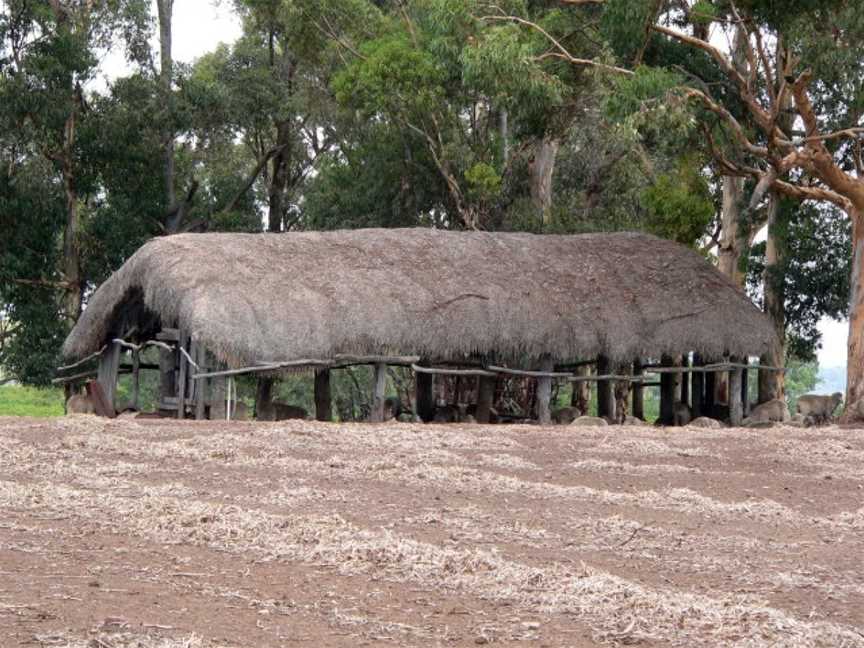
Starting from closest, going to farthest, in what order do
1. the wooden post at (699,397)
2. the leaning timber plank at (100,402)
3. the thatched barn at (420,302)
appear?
the thatched barn at (420,302), the leaning timber plank at (100,402), the wooden post at (699,397)

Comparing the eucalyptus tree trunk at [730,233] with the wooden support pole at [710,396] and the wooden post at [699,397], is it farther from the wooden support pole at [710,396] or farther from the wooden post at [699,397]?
the wooden post at [699,397]

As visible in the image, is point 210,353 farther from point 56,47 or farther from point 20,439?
point 56,47

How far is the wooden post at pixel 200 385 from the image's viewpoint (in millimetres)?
20609

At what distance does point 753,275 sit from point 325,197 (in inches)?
410

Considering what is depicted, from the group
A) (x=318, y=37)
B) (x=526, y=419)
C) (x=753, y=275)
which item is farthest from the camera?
(x=318, y=37)

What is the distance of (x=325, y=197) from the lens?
33406 millimetres

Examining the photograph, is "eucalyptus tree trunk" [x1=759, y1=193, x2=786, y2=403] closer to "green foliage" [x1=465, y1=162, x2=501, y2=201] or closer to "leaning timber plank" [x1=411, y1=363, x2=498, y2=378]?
"green foliage" [x1=465, y1=162, x2=501, y2=201]

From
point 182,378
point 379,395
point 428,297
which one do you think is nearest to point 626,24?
point 428,297

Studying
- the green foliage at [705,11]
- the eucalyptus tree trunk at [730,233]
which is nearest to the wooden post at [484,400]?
the eucalyptus tree trunk at [730,233]

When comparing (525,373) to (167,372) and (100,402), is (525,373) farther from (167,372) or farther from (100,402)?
(100,402)

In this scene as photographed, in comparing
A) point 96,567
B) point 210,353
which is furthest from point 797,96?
point 96,567

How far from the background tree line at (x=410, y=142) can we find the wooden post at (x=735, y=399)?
7.89 ft

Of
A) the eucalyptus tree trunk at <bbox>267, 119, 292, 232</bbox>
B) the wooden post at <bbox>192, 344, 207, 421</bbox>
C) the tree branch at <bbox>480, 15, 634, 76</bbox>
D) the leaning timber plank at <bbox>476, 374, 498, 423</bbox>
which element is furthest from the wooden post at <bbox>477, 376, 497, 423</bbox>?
the eucalyptus tree trunk at <bbox>267, 119, 292, 232</bbox>

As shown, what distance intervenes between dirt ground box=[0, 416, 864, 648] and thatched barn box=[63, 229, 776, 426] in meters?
7.39
